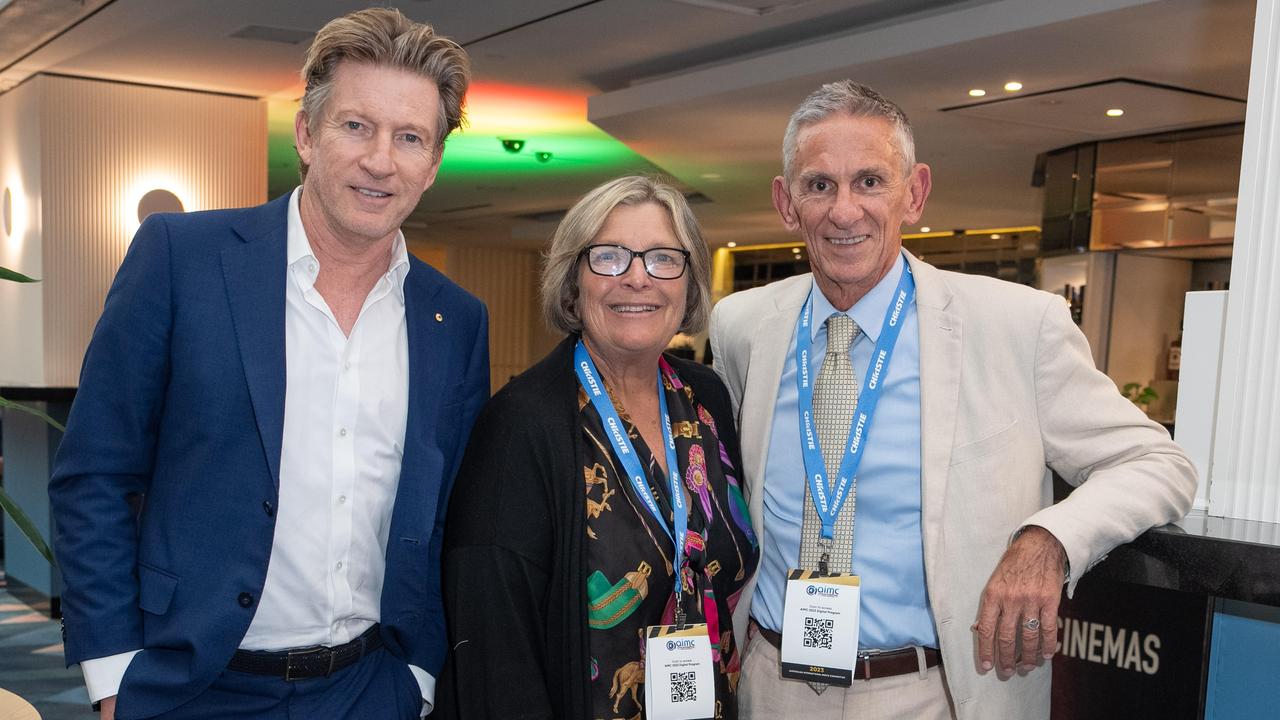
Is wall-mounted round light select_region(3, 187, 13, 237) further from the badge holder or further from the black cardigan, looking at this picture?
the badge holder

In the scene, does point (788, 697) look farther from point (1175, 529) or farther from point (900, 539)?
point (1175, 529)

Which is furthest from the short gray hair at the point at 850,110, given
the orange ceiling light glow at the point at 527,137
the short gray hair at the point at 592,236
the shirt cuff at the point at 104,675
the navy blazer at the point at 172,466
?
the orange ceiling light glow at the point at 527,137

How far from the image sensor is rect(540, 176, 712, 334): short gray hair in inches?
80.3

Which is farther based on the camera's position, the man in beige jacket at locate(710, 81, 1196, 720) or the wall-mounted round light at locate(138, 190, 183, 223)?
the wall-mounted round light at locate(138, 190, 183, 223)

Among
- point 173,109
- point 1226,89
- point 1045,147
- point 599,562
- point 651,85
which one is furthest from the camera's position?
point 1045,147

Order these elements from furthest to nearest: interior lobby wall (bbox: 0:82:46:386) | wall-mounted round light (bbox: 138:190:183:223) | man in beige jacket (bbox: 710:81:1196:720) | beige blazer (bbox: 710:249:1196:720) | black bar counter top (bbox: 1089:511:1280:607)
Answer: wall-mounted round light (bbox: 138:190:183:223) → interior lobby wall (bbox: 0:82:46:386) → beige blazer (bbox: 710:249:1196:720) → man in beige jacket (bbox: 710:81:1196:720) → black bar counter top (bbox: 1089:511:1280:607)

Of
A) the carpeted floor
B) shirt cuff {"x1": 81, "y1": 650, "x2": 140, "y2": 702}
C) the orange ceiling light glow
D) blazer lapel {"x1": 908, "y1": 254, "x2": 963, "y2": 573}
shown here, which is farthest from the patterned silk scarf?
the orange ceiling light glow

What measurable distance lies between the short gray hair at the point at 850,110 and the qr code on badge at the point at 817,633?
0.83 m

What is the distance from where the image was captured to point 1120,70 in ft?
22.5

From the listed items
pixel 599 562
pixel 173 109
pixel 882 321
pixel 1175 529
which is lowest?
Result: pixel 599 562

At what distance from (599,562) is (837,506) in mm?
438

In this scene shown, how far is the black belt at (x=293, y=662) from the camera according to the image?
1779mm

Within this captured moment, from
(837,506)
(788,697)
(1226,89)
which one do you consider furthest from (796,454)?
(1226,89)

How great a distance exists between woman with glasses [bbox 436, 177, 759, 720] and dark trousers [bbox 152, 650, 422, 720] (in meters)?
0.15
